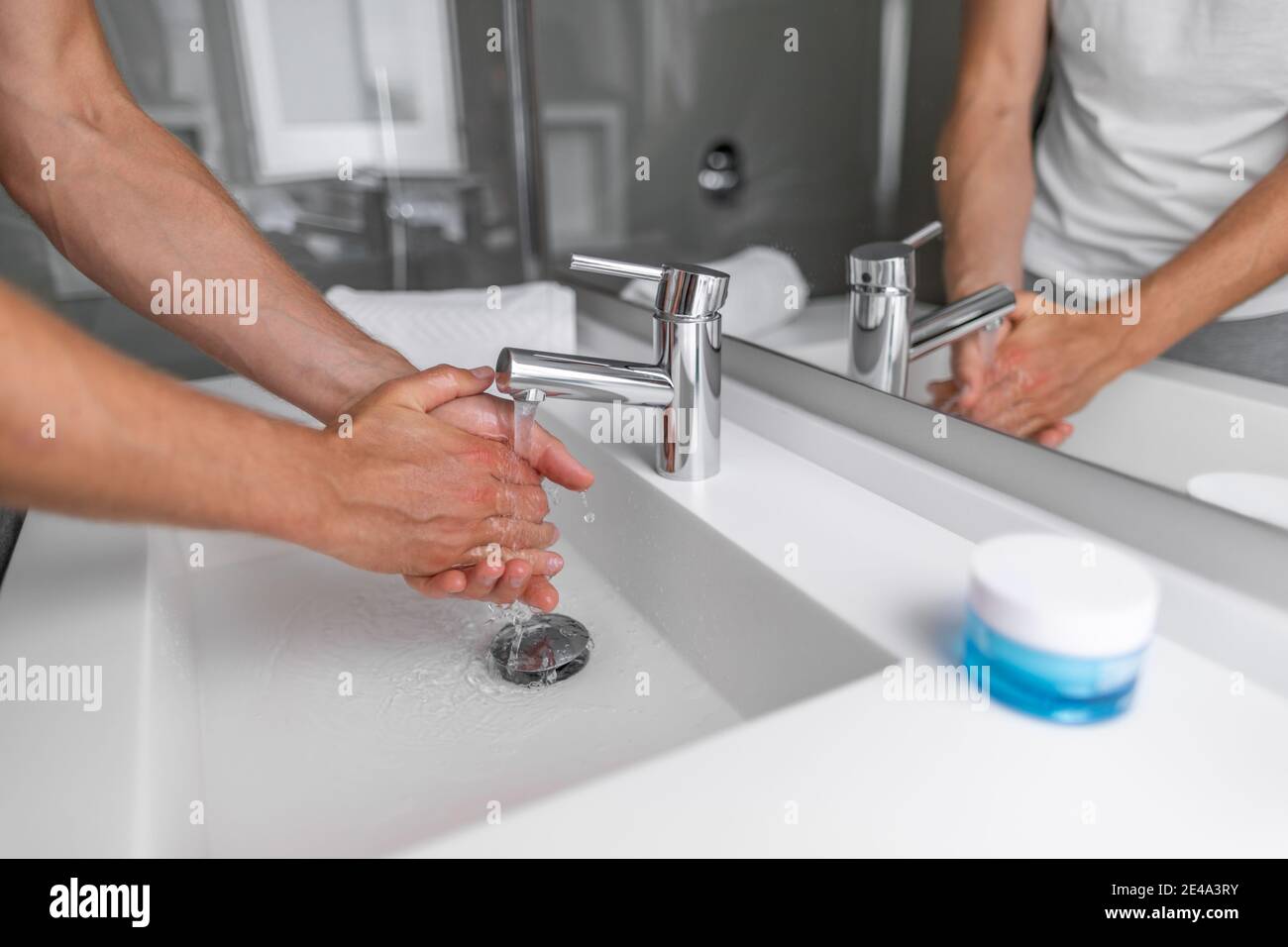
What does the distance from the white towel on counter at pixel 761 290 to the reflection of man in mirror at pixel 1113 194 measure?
18cm

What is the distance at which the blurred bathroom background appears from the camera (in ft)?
2.76

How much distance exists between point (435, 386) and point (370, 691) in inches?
8.8

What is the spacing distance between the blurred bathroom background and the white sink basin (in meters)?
0.31

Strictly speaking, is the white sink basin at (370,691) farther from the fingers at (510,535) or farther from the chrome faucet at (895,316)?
the chrome faucet at (895,316)

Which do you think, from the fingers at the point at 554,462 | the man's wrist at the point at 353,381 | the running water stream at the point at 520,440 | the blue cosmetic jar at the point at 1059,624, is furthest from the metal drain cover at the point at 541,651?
the blue cosmetic jar at the point at 1059,624

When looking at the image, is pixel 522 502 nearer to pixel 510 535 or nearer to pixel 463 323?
pixel 510 535

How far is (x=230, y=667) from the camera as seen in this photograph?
2.28 feet

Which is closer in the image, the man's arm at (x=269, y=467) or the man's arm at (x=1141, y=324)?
the man's arm at (x=269, y=467)

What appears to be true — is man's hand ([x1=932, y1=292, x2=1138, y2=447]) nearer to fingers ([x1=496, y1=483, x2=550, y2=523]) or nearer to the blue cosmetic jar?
the blue cosmetic jar

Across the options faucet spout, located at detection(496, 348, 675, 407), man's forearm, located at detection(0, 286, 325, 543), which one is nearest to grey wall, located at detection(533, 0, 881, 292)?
faucet spout, located at detection(496, 348, 675, 407)

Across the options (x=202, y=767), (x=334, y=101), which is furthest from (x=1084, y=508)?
(x=334, y=101)

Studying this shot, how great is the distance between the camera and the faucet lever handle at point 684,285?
0.72 metres

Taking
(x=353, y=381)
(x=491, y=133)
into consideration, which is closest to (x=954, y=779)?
(x=353, y=381)
